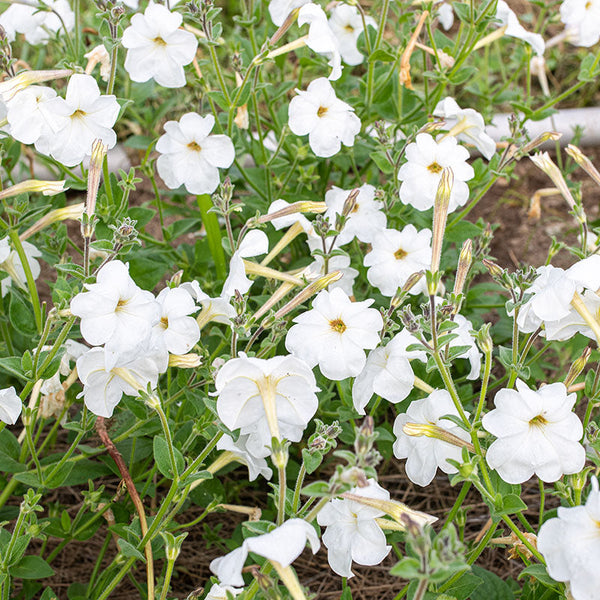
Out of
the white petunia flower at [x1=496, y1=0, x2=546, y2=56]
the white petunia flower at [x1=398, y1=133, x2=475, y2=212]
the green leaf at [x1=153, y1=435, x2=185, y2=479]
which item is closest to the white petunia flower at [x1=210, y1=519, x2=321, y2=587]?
the green leaf at [x1=153, y1=435, x2=185, y2=479]

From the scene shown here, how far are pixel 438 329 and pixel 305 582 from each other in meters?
1.08

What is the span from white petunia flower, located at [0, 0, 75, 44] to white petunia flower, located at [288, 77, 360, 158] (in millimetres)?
904

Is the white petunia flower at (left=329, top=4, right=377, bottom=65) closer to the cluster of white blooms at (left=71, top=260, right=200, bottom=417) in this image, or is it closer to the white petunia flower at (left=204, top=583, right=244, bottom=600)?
the cluster of white blooms at (left=71, top=260, right=200, bottom=417)

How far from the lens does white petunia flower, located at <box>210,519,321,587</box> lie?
115 cm

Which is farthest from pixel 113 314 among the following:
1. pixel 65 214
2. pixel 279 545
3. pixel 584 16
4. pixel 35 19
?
pixel 584 16

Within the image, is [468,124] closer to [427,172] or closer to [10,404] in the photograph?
[427,172]

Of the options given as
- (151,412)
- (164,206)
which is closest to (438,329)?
(151,412)

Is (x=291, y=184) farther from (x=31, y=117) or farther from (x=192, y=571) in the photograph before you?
(x=192, y=571)

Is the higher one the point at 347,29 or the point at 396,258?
the point at 347,29

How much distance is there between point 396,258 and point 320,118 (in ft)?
1.45

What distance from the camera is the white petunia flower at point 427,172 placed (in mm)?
2006

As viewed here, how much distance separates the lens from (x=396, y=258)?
2064mm

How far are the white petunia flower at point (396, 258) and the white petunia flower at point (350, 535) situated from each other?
68cm

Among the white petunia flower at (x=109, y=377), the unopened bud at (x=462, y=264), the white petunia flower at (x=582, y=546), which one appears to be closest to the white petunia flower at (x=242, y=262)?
the white petunia flower at (x=109, y=377)
